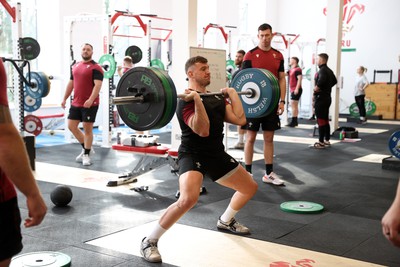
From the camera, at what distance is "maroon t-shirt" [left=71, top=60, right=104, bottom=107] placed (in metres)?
5.21

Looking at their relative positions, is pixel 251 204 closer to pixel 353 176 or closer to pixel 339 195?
pixel 339 195

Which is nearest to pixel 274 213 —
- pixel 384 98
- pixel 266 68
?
pixel 266 68

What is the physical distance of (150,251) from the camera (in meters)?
2.48

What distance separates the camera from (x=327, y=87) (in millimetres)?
6449

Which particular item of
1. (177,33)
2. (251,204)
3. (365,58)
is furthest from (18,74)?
(365,58)

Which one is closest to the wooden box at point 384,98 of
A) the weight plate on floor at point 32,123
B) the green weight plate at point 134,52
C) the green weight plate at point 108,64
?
the green weight plate at point 134,52

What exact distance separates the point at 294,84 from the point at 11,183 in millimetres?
8676

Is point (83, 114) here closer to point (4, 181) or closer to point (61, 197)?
point (61, 197)

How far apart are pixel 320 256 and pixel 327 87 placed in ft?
13.7

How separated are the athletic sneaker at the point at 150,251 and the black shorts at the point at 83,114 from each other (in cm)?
291

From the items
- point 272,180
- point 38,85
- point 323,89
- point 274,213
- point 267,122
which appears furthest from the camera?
point 323,89

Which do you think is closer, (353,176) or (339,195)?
(339,195)

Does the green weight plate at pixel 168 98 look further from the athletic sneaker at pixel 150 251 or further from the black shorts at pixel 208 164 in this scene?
the athletic sneaker at pixel 150 251

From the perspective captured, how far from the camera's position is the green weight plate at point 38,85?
619 cm
